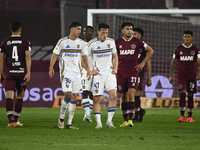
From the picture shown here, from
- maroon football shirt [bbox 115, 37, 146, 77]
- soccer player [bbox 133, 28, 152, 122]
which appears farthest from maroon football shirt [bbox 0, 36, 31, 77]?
soccer player [bbox 133, 28, 152, 122]

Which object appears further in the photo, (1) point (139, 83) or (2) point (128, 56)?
(1) point (139, 83)

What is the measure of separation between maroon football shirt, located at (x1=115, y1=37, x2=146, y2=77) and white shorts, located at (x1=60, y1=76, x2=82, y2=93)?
1101 mm

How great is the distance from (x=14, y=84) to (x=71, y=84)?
1.11 m

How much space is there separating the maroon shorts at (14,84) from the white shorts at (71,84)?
867 mm

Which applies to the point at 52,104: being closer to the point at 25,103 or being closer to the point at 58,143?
the point at 25,103

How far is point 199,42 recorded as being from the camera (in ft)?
54.1

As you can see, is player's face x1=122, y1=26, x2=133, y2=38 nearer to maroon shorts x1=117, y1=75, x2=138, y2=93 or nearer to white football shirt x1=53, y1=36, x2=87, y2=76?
maroon shorts x1=117, y1=75, x2=138, y2=93

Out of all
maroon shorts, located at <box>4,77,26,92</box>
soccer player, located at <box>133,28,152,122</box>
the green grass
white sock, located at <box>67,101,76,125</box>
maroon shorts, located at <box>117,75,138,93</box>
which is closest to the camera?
the green grass

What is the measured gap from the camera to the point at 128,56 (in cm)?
775

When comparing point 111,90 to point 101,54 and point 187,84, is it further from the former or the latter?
point 187,84

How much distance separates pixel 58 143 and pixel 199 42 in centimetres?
1250

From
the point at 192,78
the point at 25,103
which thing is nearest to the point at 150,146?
the point at 192,78

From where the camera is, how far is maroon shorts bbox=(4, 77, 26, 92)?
7246 mm

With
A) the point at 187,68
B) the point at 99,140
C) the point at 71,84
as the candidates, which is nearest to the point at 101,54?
the point at 71,84
